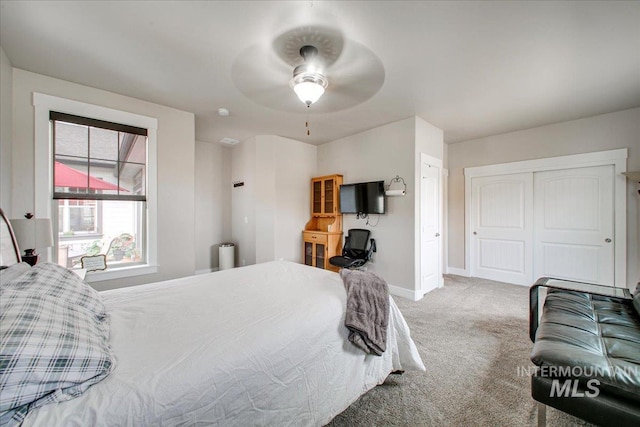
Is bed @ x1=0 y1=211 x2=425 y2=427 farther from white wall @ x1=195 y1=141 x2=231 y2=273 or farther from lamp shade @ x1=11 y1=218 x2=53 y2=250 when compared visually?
white wall @ x1=195 y1=141 x2=231 y2=273

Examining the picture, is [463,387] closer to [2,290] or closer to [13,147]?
[2,290]

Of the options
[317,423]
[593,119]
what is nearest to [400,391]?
[317,423]

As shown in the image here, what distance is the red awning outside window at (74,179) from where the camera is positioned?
2619mm

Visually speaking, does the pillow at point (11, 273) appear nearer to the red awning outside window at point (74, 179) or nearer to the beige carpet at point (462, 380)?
the red awning outside window at point (74, 179)

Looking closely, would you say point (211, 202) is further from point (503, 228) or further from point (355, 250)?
point (503, 228)

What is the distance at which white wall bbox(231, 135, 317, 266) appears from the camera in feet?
14.9

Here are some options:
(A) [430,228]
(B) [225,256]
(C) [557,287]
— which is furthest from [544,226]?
(B) [225,256]

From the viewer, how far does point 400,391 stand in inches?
70.4

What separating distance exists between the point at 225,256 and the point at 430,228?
12.1ft

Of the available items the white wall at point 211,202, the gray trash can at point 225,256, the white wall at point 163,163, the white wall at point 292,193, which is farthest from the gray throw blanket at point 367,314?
the white wall at point 211,202

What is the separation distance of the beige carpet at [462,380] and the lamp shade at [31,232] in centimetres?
247

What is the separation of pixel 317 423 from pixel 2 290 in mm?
1523

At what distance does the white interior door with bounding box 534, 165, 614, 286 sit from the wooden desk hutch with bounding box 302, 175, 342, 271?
326 cm

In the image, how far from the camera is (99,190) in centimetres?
284
